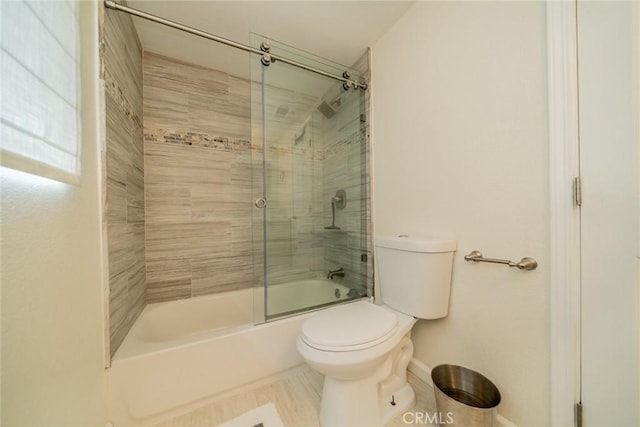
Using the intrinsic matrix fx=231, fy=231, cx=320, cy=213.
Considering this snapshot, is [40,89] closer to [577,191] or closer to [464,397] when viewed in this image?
[577,191]

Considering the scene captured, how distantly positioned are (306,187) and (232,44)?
955 millimetres

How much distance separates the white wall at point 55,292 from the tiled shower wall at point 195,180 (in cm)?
70

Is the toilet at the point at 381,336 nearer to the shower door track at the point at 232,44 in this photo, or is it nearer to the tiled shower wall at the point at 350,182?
the tiled shower wall at the point at 350,182

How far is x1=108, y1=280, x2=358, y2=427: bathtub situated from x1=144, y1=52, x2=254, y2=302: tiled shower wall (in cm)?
29

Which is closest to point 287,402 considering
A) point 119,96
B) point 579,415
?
point 579,415

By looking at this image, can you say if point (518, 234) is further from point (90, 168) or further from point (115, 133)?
point (115, 133)

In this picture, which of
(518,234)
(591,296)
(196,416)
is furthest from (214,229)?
(591,296)

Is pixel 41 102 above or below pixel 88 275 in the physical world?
above

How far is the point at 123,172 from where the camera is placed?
1222 millimetres

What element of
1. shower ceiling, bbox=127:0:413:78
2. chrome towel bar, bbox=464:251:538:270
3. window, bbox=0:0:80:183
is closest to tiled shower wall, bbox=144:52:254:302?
shower ceiling, bbox=127:0:413:78

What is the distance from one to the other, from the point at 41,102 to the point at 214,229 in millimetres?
1291

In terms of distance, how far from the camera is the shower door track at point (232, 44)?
1.10 metres

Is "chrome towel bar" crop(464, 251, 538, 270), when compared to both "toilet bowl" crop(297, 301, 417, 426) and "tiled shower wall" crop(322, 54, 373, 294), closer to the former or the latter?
"toilet bowl" crop(297, 301, 417, 426)

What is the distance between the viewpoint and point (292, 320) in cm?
134
